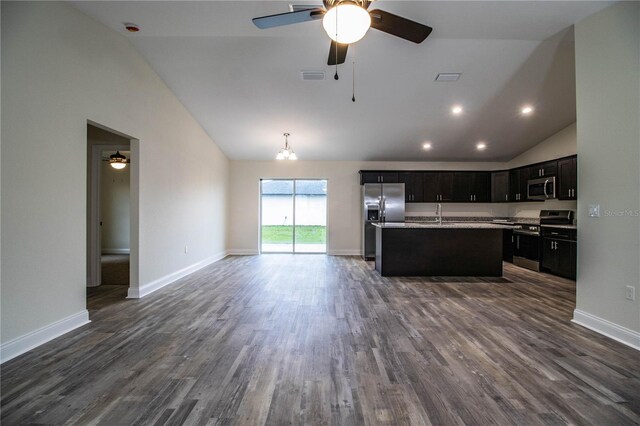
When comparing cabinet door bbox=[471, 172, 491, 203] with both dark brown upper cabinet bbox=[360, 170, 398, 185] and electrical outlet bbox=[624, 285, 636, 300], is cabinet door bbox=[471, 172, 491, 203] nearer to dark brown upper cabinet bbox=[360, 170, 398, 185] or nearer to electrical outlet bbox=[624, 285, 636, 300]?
dark brown upper cabinet bbox=[360, 170, 398, 185]

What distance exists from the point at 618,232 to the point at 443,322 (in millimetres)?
1768

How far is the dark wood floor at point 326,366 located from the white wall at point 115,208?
16.4 ft

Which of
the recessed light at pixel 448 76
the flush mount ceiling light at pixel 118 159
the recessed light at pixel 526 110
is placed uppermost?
the recessed light at pixel 448 76

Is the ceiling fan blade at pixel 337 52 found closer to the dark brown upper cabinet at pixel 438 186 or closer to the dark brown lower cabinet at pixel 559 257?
the dark brown lower cabinet at pixel 559 257

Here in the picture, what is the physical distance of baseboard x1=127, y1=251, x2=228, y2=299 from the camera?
3.76m

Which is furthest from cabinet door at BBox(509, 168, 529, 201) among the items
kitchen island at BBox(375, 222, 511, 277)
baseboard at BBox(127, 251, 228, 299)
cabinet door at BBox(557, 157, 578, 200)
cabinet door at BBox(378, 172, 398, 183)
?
baseboard at BBox(127, 251, 228, 299)

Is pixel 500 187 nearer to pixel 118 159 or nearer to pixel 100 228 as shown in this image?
pixel 100 228

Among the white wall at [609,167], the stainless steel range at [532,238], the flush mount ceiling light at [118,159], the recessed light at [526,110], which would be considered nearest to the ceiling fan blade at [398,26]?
the white wall at [609,167]

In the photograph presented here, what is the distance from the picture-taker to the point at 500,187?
698 cm

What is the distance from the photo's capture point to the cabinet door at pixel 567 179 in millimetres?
4987

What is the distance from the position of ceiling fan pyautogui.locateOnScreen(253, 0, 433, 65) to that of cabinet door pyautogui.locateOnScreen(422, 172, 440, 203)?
5.02 metres

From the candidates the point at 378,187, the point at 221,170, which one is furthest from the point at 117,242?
the point at 378,187

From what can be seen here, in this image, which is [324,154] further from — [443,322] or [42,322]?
[42,322]

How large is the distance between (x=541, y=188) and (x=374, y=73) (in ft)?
14.0
